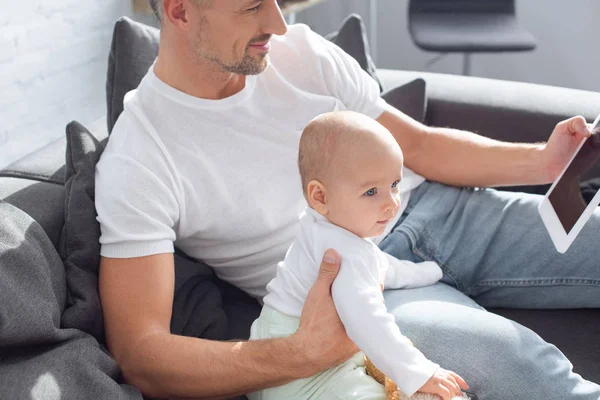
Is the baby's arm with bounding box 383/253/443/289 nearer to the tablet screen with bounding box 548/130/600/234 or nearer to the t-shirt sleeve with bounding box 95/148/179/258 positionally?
the tablet screen with bounding box 548/130/600/234

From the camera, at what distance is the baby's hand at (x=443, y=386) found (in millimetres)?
1065

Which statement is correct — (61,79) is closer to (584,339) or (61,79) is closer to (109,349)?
(109,349)

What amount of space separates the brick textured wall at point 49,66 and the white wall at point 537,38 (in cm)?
131

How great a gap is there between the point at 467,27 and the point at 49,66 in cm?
169

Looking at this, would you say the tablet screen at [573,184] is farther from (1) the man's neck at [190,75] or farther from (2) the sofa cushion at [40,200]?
(2) the sofa cushion at [40,200]

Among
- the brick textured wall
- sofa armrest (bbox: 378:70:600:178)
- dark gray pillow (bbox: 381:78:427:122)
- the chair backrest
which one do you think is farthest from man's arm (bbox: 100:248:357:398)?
the chair backrest

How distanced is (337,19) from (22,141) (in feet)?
6.65

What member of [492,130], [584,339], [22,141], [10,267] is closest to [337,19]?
[22,141]

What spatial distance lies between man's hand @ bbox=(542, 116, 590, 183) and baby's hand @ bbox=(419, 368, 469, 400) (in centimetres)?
64

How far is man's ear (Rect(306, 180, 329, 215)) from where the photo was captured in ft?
3.69

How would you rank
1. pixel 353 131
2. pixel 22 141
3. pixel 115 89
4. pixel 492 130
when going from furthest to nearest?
pixel 22 141 < pixel 492 130 < pixel 115 89 < pixel 353 131

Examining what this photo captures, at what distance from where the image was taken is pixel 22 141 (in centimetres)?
254

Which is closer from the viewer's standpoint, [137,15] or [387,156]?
[387,156]

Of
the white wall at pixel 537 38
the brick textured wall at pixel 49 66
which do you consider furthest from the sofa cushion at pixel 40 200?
the white wall at pixel 537 38
